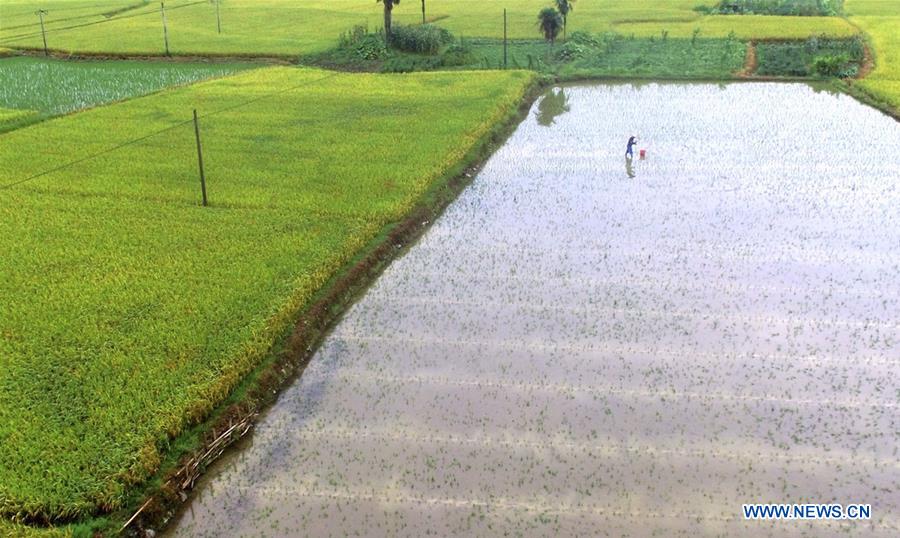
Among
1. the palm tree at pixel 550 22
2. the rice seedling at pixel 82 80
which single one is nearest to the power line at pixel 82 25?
the rice seedling at pixel 82 80

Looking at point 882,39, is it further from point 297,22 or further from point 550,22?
point 297,22

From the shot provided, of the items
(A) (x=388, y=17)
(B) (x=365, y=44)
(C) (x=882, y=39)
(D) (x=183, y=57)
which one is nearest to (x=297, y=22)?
(D) (x=183, y=57)

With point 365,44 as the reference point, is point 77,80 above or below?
below

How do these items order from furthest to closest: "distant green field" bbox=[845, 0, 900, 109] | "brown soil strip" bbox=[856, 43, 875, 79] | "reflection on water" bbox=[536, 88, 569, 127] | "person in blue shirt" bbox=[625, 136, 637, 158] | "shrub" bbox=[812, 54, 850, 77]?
1. "shrub" bbox=[812, 54, 850, 77]
2. "brown soil strip" bbox=[856, 43, 875, 79]
3. "distant green field" bbox=[845, 0, 900, 109]
4. "reflection on water" bbox=[536, 88, 569, 127]
5. "person in blue shirt" bbox=[625, 136, 637, 158]

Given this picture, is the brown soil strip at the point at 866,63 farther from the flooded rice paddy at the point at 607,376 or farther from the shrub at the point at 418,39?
the shrub at the point at 418,39

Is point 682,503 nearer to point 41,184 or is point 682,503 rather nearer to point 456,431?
point 456,431

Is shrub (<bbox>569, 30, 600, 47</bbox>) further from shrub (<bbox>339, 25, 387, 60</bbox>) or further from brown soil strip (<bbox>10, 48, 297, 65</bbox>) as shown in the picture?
brown soil strip (<bbox>10, 48, 297, 65</bbox>)

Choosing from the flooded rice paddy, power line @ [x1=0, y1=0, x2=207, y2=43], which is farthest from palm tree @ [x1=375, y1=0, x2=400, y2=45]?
power line @ [x1=0, y1=0, x2=207, y2=43]

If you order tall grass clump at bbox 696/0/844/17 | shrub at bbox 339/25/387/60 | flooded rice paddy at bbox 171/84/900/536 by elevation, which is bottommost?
flooded rice paddy at bbox 171/84/900/536
